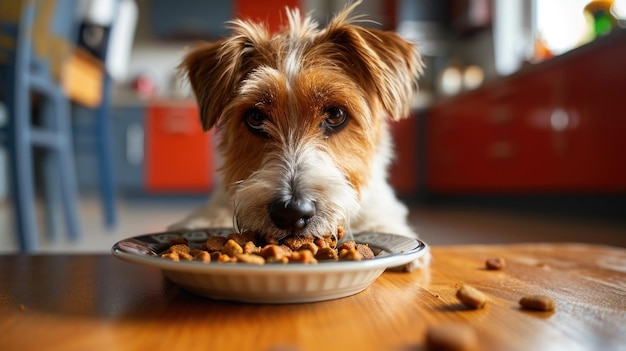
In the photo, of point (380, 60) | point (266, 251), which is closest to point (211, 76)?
point (380, 60)

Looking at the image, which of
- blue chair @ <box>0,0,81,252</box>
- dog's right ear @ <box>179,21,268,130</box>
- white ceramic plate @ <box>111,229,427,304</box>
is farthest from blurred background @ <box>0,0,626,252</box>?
white ceramic plate @ <box>111,229,427,304</box>

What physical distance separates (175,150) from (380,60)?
6.48 m

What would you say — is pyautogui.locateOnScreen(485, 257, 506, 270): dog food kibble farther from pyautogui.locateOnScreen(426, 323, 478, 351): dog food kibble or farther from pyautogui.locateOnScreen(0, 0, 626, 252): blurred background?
pyautogui.locateOnScreen(0, 0, 626, 252): blurred background

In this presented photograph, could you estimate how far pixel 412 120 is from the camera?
24.6 feet

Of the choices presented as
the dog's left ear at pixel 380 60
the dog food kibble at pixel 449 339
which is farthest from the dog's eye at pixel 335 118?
the dog food kibble at pixel 449 339

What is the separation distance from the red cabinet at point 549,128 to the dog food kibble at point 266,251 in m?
3.40

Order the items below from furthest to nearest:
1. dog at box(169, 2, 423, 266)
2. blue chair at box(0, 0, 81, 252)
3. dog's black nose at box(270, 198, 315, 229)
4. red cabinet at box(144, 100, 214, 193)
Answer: red cabinet at box(144, 100, 214, 193) < blue chair at box(0, 0, 81, 252) < dog at box(169, 2, 423, 266) < dog's black nose at box(270, 198, 315, 229)

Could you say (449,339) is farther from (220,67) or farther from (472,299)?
(220,67)

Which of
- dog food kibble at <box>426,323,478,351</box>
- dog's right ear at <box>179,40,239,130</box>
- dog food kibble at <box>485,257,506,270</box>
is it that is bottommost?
dog food kibble at <box>485,257,506,270</box>

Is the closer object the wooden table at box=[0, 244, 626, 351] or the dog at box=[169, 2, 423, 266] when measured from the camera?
the wooden table at box=[0, 244, 626, 351]

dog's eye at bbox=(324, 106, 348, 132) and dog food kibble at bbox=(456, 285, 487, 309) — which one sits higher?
dog's eye at bbox=(324, 106, 348, 132)

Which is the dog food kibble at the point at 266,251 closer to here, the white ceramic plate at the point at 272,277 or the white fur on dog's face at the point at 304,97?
the white ceramic plate at the point at 272,277

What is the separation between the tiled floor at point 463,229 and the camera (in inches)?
129

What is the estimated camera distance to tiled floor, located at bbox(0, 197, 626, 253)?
3285mm
